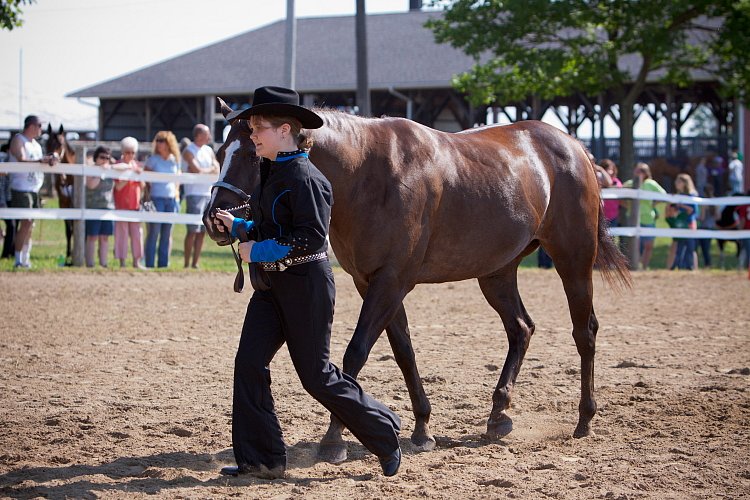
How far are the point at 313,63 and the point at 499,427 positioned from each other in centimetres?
3338

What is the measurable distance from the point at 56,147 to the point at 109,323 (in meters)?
5.53

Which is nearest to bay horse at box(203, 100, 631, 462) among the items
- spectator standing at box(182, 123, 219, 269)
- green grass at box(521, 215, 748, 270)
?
spectator standing at box(182, 123, 219, 269)

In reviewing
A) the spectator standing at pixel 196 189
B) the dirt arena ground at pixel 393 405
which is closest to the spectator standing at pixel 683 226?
the dirt arena ground at pixel 393 405

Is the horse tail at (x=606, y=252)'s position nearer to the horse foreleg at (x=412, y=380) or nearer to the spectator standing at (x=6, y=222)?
the horse foreleg at (x=412, y=380)

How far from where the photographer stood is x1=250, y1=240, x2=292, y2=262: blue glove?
4309 millimetres

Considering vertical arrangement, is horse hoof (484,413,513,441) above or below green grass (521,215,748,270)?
below

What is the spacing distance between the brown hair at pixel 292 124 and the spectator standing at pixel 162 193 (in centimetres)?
1005

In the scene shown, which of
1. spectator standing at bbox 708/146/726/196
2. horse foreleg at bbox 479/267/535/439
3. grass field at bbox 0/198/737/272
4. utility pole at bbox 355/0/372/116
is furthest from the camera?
spectator standing at bbox 708/146/726/196

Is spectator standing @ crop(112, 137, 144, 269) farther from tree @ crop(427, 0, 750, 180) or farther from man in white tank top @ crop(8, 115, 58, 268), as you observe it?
tree @ crop(427, 0, 750, 180)

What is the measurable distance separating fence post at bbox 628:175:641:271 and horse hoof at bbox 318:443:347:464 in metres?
12.0

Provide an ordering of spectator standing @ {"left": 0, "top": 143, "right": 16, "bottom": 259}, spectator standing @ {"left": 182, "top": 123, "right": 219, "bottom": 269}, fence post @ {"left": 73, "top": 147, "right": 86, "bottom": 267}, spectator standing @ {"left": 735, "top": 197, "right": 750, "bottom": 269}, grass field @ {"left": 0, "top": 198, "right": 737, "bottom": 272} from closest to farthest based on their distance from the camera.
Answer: spectator standing @ {"left": 0, "top": 143, "right": 16, "bottom": 259}
fence post @ {"left": 73, "top": 147, "right": 86, "bottom": 267}
grass field @ {"left": 0, "top": 198, "right": 737, "bottom": 272}
spectator standing @ {"left": 182, "top": 123, "right": 219, "bottom": 269}
spectator standing @ {"left": 735, "top": 197, "right": 750, "bottom": 269}

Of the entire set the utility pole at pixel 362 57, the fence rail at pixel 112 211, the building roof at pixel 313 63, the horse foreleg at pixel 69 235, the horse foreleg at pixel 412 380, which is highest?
the building roof at pixel 313 63

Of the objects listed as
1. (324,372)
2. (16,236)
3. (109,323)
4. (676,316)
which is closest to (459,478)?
(324,372)

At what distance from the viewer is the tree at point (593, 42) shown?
21.9 metres
